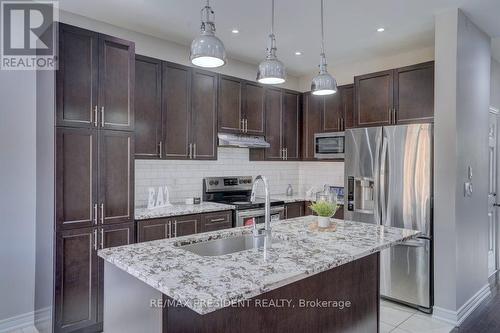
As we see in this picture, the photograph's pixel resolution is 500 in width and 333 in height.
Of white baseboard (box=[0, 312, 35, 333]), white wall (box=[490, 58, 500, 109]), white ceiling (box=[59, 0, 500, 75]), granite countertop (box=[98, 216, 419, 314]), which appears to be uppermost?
white ceiling (box=[59, 0, 500, 75])

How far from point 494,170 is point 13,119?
5.89 meters

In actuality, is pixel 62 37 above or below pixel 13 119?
above

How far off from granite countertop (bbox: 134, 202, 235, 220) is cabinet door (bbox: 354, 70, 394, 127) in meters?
1.99

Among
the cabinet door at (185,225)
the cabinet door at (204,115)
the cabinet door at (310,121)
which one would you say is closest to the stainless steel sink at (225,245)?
the cabinet door at (185,225)

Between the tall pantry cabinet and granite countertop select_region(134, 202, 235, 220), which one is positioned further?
granite countertop select_region(134, 202, 235, 220)

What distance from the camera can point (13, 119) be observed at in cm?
297

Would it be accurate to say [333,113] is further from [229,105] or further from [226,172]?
[226,172]

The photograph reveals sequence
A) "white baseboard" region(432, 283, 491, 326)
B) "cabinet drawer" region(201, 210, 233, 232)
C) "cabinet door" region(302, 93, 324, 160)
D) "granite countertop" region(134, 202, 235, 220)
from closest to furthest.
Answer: "white baseboard" region(432, 283, 491, 326) < "granite countertop" region(134, 202, 235, 220) < "cabinet drawer" region(201, 210, 233, 232) < "cabinet door" region(302, 93, 324, 160)

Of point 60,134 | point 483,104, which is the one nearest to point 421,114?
point 483,104

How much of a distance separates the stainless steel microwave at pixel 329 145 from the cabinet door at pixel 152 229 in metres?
2.60

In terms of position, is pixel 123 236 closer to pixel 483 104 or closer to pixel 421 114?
pixel 421 114

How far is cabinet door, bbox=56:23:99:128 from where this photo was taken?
261cm

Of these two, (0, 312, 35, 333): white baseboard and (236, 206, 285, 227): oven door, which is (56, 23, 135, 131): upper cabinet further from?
(0, 312, 35, 333): white baseboard

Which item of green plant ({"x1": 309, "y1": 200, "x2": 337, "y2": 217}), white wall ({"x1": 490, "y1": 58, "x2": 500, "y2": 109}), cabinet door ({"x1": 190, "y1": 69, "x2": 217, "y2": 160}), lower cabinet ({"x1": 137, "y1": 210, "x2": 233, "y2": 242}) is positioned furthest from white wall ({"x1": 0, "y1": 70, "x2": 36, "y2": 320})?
white wall ({"x1": 490, "y1": 58, "x2": 500, "y2": 109})
